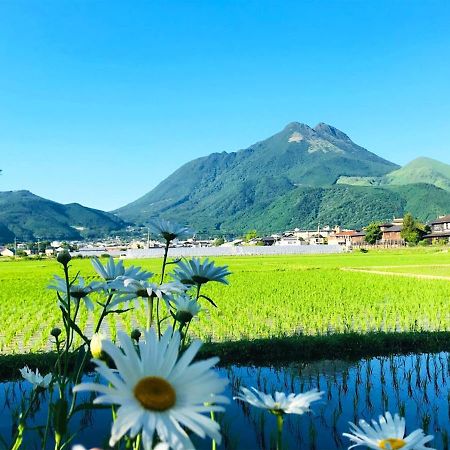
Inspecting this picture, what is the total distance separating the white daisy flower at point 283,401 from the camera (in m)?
1.37

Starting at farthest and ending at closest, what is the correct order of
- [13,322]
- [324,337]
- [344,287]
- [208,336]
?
[344,287], [13,322], [208,336], [324,337]

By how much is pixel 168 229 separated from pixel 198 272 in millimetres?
239

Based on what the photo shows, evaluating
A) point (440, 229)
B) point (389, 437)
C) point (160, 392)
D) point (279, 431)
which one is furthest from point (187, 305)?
point (440, 229)

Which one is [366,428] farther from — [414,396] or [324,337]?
[324,337]

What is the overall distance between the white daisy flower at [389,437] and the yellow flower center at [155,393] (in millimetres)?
482

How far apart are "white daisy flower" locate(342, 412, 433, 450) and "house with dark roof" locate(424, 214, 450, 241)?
3040 inches

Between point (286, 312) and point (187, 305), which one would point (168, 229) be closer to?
point (187, 305)

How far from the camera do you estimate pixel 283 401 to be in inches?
59.7

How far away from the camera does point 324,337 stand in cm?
903

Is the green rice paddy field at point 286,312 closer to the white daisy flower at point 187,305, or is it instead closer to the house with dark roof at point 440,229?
the white daisy flower at point 187,305

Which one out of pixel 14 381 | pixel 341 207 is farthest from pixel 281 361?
pixel 341 207

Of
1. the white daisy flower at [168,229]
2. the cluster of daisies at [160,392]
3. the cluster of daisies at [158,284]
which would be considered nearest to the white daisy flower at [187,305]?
the cluster of daisies at [158,284]

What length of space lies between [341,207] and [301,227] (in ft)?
52.5

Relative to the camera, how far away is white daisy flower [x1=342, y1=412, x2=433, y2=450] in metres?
1.19
